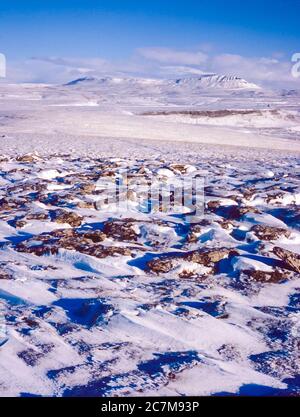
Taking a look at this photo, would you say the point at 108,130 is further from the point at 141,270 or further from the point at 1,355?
the point at 1,355

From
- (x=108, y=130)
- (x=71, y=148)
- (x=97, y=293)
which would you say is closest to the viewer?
(x=97, y=293)

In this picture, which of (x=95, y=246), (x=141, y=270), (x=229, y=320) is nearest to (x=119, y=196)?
(x=95, y=246)

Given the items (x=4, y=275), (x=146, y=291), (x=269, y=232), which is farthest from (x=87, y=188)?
(x=146, y=291)

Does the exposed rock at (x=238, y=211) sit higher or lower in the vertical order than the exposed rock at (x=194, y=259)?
higher

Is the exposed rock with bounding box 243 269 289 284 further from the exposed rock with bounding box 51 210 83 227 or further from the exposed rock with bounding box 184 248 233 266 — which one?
the exposed rock with bounding box 51 210 83 227

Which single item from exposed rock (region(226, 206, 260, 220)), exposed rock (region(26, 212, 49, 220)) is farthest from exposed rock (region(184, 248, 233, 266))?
exposed rock (region(26, 212, 49, 220))

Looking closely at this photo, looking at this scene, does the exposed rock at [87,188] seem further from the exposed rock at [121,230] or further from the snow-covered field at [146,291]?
the exposed rock at [121,230]

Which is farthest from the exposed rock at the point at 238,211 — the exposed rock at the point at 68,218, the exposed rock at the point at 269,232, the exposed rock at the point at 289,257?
the exposed rock at the point at 68,218
